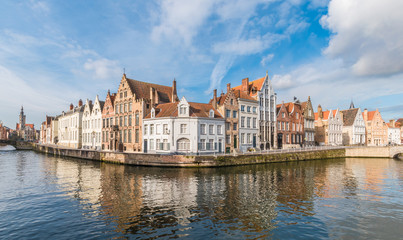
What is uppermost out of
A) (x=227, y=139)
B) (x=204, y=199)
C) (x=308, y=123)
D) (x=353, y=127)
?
(x=308, y=123)

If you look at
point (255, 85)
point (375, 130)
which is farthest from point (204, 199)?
point (375, 130)

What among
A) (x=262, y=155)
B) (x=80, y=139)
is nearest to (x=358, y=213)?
(x=262, y=155)

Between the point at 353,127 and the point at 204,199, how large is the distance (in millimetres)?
73072

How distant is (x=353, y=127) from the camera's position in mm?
71625

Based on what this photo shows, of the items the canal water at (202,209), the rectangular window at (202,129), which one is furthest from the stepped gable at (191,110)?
the canal water at (202,209)

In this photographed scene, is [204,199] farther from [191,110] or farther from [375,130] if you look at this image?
[375,130]

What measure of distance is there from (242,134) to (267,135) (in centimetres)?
884

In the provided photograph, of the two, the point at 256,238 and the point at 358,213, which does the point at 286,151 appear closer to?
the point at 358,213

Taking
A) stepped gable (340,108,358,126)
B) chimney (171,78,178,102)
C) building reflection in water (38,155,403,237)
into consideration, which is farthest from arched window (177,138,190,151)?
stepped gable (340,108,358,126)

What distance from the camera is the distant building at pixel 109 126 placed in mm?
53812

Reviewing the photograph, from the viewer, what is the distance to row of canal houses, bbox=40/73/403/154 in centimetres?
4156

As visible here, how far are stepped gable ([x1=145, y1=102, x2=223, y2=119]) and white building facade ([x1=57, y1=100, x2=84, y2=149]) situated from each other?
3724 cm

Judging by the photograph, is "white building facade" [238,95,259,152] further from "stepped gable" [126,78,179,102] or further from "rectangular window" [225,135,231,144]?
"stepped gable" [126,78,179,102]

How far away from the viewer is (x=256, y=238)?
11.2 m
